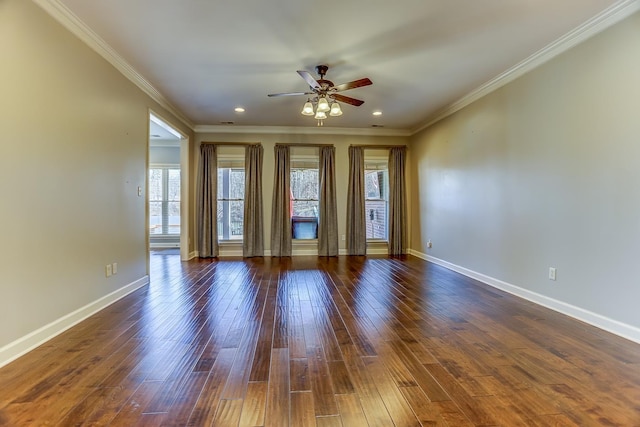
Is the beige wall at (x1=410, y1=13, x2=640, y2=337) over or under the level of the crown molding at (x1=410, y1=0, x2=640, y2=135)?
under

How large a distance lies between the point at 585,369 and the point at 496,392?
0.74 m

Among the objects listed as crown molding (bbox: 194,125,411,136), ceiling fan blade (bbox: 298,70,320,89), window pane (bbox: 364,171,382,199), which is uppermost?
crown molding (bbox: 194,125,411,136)

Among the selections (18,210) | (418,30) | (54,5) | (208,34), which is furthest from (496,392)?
(54,5)

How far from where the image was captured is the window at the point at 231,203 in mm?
6605

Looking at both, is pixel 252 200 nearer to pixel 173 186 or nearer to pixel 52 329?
pixel 173 186

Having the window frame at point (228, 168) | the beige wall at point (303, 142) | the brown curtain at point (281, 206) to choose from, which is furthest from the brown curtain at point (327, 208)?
the window frame at point (228, 168)

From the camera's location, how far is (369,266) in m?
5.35

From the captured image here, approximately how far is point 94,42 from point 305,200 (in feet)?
14.5

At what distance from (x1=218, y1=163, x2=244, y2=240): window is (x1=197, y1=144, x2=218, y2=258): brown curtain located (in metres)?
0.34

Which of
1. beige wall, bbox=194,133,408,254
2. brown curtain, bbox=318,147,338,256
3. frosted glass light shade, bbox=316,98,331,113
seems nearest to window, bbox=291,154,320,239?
brown curtain, bbox=318,147,338,256

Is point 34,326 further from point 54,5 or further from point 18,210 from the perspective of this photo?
point 54,5

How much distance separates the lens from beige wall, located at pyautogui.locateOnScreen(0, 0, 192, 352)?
208cm

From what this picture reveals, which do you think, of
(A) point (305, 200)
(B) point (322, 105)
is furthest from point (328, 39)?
(A) point (305, 200)

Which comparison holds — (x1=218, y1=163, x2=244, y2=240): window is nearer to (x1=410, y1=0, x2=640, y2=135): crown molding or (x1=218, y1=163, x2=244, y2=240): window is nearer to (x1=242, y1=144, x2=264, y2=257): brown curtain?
(x1=242, y1=144, x2=264, y2=257): brown curtain
